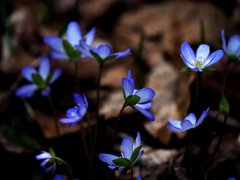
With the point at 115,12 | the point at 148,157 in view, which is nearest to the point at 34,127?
the point at 148,157

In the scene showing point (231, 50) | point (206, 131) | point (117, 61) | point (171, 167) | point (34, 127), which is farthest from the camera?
point (117, 61)

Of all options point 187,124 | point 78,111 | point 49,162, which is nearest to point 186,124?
point 187,124

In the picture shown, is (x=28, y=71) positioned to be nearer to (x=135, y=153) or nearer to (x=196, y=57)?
(x=135, y=153)

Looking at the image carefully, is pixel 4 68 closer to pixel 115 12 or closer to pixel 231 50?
pixel 115 12

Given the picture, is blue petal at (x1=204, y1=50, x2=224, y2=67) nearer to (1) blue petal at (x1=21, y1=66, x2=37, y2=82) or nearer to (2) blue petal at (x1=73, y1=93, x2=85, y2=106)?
(2) blue petal at (x1=73, y1=93, x2=85, y2=106)

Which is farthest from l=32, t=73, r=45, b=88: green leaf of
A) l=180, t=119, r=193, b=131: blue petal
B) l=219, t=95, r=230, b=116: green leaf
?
l=219, t=95, r=230, b=116: green leaf

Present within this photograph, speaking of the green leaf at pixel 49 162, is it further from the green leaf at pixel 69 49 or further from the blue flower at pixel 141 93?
the green leaf at pixel 69 49
